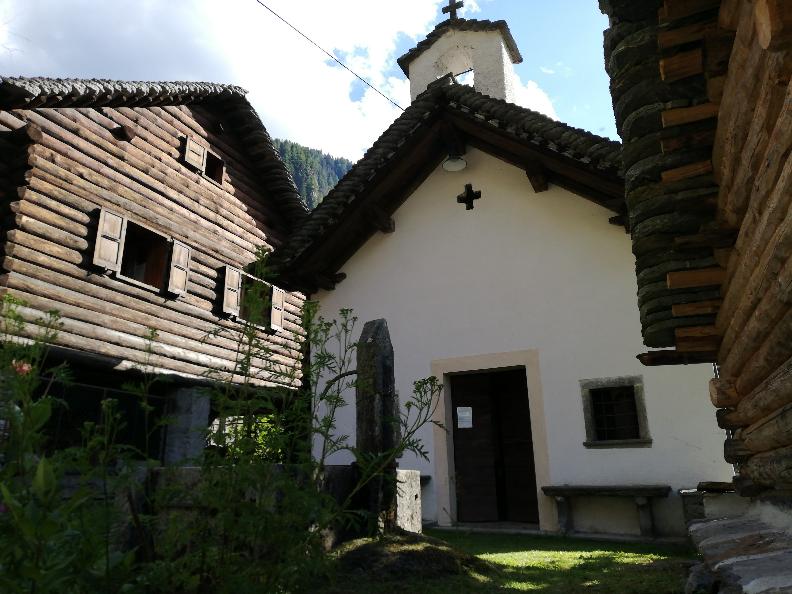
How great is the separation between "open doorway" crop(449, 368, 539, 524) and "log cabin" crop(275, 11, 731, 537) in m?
0.02

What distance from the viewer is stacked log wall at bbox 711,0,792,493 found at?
241 centimetres

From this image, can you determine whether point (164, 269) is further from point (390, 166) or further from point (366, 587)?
point (366, 587)

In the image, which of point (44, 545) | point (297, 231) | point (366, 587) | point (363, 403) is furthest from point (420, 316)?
point (44, 545)

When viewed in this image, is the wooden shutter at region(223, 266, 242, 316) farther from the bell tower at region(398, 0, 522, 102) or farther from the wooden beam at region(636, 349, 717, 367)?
the wooden beam at region(636, 349, 717, 367)

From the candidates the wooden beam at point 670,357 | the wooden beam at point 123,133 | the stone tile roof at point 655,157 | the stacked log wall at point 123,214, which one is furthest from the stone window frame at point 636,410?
the wooden beam at point 123,133

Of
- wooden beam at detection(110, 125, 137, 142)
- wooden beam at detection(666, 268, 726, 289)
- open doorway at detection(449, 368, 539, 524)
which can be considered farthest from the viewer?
wooden beam at detection(110, 125, 137, 142)

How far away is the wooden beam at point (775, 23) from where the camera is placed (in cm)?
186

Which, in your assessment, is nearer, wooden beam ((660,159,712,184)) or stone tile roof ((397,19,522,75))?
wooden beam ((660,159,712,184))

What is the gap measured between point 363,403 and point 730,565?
277 cm

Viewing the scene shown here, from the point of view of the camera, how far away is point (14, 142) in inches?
324

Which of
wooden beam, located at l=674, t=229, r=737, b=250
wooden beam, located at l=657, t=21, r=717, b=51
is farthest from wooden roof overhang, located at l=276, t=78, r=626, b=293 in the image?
wooden beam, located at l=657, t=21, r=717, b=51

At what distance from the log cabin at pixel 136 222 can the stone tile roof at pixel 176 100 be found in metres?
0.03

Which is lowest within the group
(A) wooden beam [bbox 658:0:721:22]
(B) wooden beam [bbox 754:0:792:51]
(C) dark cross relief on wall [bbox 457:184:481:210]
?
(B) wooden beam [bbox 754:0:792:51]

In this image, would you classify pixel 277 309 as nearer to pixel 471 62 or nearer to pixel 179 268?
pixel 179 268
